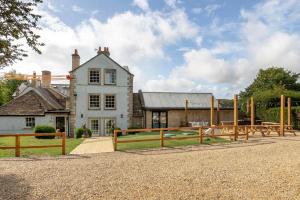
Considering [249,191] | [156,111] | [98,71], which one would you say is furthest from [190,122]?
[249,191]

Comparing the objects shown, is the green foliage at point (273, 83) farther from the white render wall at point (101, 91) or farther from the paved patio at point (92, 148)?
the paved patio at point (92, 148)

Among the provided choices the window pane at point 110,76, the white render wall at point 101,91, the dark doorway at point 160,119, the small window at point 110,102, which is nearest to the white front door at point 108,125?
the white render wall at point 101,91

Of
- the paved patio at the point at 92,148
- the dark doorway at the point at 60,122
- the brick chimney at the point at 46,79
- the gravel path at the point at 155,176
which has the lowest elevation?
the paved patio at the point at 92,148

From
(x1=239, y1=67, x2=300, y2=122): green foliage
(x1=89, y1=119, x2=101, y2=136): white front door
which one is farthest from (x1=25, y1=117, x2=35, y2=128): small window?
(x1=239, y1=67, x2=300, y2=122): green foliage

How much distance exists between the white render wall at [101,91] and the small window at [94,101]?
13.6 inches

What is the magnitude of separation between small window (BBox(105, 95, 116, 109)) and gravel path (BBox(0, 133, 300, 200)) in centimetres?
1525

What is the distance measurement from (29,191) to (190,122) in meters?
24.4

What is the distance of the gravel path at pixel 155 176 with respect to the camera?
6637 millimetres

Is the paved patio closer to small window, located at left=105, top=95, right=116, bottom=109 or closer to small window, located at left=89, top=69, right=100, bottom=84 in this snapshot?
small window, located at left=105, top=95, right=116, bottom=109

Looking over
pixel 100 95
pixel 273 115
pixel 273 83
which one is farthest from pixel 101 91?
pixel 273 83

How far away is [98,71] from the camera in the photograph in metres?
26.9

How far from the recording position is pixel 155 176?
823 centimetres

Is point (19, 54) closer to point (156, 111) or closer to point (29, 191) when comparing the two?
point (29, 191)

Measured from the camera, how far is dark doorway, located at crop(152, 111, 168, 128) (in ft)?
97.9
